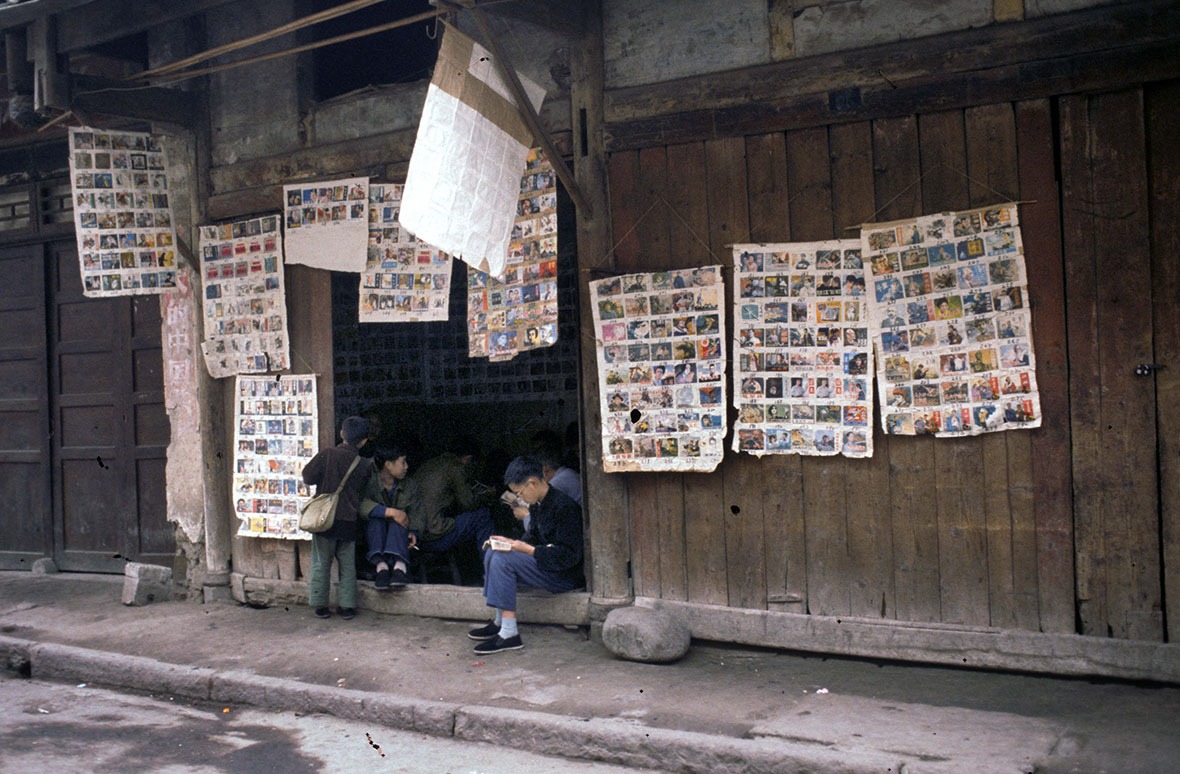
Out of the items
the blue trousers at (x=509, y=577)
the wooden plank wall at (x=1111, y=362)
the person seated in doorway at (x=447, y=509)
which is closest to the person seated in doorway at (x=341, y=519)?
the person seated in doorway at (x=447, y=509)

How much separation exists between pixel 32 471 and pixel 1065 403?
28.8 ft

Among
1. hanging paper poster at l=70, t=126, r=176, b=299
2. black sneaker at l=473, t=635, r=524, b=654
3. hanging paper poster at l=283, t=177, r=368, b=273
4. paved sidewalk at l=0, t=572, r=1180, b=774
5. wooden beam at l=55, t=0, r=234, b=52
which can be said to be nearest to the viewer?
paved sidewalk at l=0, t=572, r=1180, b=774

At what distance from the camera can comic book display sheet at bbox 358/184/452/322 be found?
284 inches

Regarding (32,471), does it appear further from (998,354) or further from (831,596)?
(998,354)

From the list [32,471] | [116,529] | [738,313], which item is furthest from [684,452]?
[32,471]

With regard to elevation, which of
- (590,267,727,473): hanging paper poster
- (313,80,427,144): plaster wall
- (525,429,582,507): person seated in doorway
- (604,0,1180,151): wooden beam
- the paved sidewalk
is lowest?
the paved sidewalk

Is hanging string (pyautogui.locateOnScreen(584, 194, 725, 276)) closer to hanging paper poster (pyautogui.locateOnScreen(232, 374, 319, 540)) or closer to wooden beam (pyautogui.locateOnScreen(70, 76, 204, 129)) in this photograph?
hanging paper poster (pyautogui.locateOnScreen(232, 374, 319, 540))

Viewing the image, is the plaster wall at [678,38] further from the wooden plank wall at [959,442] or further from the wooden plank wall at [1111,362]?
the wooden plank wall at [1111,362]

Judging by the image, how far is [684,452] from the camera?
6.20 m

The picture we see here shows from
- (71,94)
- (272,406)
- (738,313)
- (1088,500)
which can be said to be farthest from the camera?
(272,406)

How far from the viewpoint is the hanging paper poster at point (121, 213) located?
7715 millimetres

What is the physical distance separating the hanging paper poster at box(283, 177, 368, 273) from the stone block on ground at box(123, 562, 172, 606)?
9.12 feet

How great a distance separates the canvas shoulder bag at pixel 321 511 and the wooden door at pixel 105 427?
220 centimetres

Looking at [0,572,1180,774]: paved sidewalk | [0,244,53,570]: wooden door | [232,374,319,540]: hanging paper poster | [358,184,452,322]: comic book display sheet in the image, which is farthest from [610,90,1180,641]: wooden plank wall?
[0,244,53,570]: wooden door
